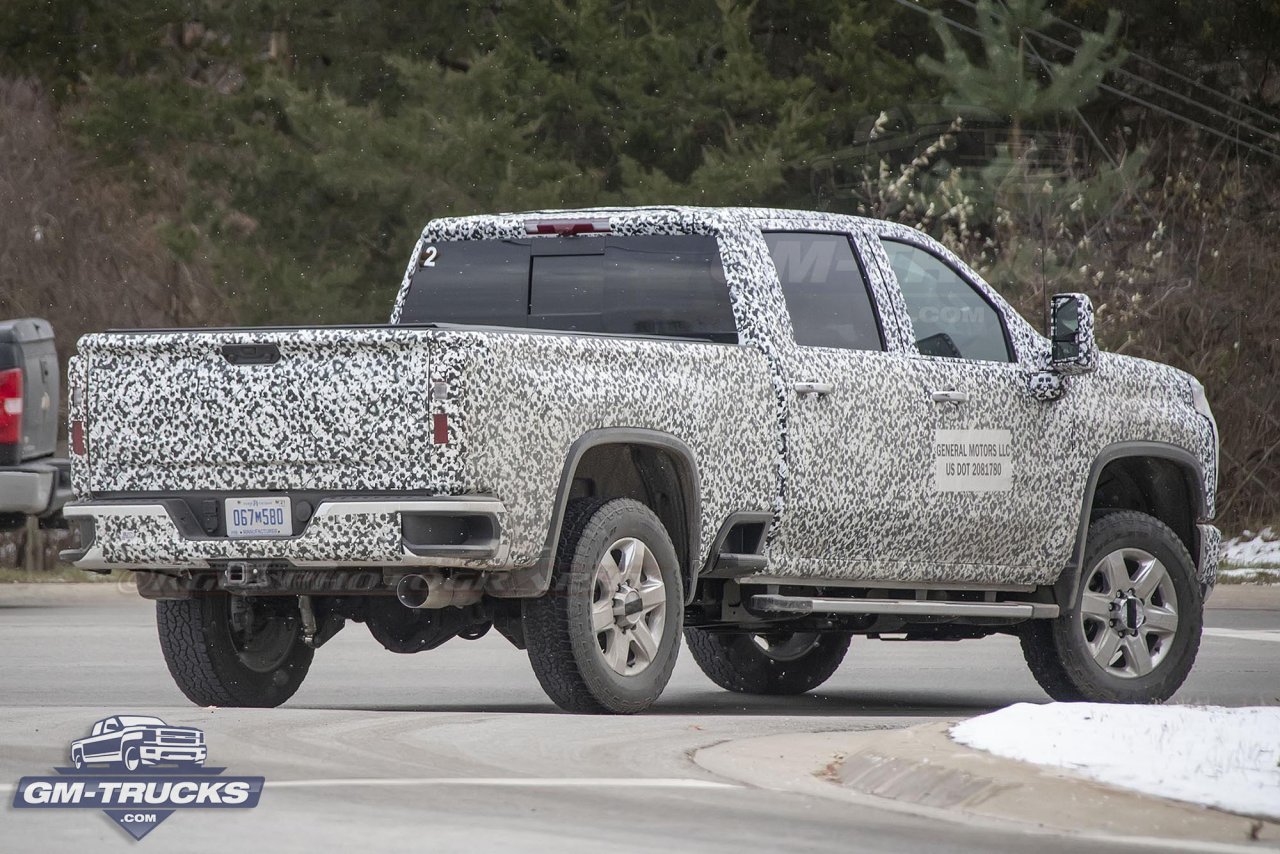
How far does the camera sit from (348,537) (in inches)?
368

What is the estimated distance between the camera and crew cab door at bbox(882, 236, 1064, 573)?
11227mm

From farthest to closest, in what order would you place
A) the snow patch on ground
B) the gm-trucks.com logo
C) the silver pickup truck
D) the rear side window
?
the snow patch on ground → the rear side window → the silver pickup truck → the gm-trucks.com logo

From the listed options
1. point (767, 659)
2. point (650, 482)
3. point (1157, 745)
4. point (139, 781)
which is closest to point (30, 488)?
point (767, 659)

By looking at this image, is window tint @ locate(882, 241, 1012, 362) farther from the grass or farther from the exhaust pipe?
the grass

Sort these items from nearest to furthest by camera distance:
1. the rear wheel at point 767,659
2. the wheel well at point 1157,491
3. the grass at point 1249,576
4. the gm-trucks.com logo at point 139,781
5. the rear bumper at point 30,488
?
the gm-trucks.com logo at point 139,781 → the wheel well at point 1157,491 → the rear wheel at point 767,659 → the rear bumper at point 30,488 → the grass at point 1249,576

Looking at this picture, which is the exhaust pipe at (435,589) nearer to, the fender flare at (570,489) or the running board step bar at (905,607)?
the fender flare at (570,489)

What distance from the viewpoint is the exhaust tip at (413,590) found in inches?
372

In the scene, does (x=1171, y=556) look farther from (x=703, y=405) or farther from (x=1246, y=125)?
(x=1246, y=125)

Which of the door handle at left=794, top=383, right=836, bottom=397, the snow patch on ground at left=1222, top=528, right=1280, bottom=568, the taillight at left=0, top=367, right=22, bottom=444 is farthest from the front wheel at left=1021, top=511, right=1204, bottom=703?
the snow patch on ground at left=1222, top=528, right=1280, bottom=568

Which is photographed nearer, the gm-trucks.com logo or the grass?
the gm-trucks.com logo

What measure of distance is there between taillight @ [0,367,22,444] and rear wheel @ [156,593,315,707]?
19.9 feet

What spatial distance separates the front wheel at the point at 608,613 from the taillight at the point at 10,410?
7514 mm

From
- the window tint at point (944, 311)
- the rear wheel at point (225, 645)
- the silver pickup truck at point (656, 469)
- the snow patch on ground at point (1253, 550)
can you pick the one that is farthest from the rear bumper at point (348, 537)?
the snow patch on ground at point (1253, 550)

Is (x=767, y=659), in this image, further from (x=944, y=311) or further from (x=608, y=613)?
(x=608, y=613)
